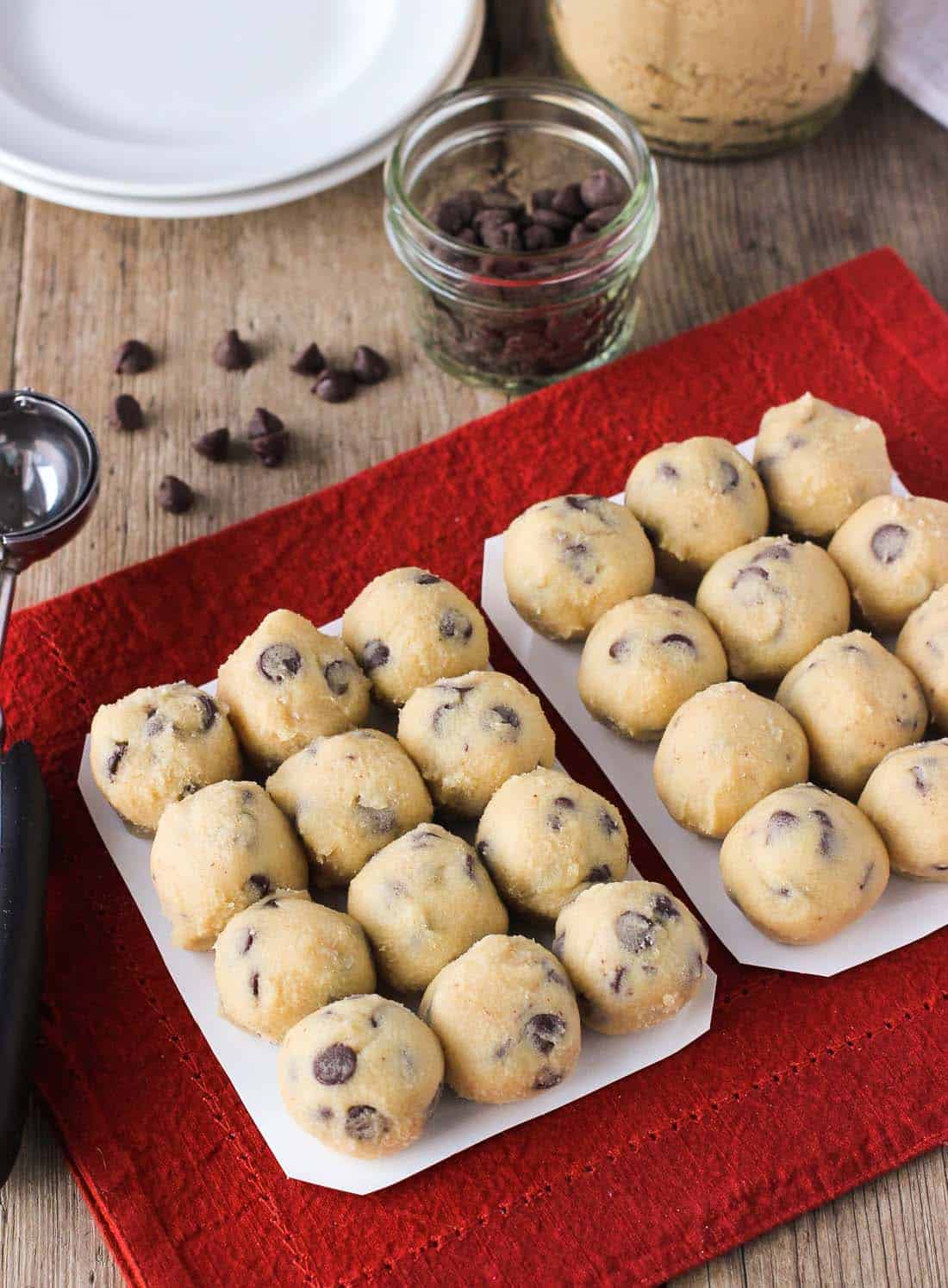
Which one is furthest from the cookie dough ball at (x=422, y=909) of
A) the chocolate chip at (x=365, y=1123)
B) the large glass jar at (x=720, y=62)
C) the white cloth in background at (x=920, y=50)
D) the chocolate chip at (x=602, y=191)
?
the white cloth in background at (x=920, y=50)

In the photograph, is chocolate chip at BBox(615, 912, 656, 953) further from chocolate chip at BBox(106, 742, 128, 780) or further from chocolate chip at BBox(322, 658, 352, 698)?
chocolate chip at BBox(106, 742, 128, 780)

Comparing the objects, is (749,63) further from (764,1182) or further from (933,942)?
(764,1182)

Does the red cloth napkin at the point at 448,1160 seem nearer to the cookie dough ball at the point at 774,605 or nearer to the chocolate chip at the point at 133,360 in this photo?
the cookie dough ball at the point at 774,605

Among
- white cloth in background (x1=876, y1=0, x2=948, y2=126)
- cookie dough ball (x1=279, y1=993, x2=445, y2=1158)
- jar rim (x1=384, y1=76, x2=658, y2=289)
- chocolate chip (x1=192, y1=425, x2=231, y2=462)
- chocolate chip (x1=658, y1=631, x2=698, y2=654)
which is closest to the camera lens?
cookie dough ball (x1=279, y1=993, x2=445, y2=1158)

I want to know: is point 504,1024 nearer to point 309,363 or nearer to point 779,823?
point 779,823

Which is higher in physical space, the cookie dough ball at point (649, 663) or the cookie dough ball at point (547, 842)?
the cookie dough ball at point (649, 663)

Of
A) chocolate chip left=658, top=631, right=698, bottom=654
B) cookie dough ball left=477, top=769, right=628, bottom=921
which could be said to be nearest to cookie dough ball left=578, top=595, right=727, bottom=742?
chocolate chip left=658, top=631, right=698, bottom=654
